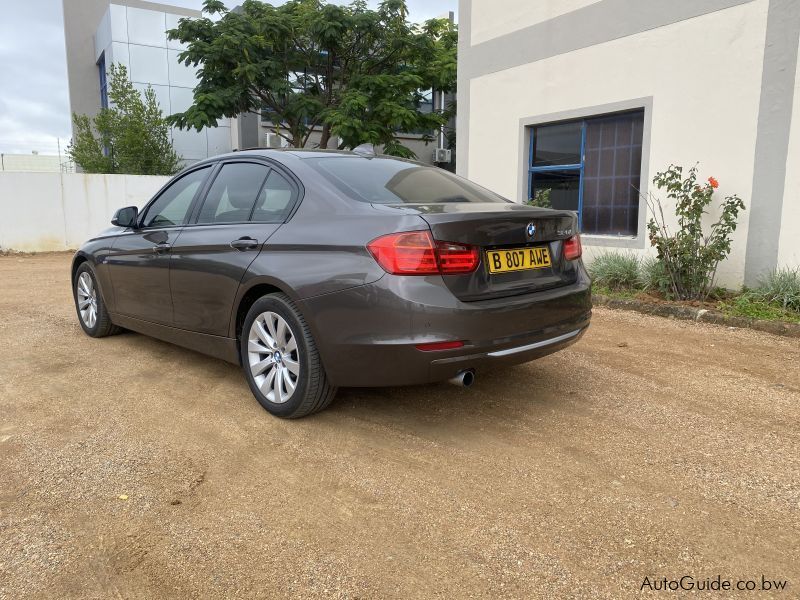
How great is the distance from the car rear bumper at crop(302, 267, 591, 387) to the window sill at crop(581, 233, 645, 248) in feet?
17.9

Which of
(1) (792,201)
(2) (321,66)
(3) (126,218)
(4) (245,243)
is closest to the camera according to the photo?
(4) (245,243)

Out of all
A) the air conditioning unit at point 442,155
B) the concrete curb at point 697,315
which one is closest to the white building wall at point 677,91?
the concrete curb at point 697,315

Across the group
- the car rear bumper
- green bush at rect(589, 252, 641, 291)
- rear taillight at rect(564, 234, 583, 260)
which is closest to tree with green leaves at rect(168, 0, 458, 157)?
green bush at rect(589, 252, 641, 291)

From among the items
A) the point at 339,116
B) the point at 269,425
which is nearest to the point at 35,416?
the point at 269,425

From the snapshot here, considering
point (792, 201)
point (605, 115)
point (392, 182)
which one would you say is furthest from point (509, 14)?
point (392, 182)

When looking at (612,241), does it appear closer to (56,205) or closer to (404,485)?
(404,485)

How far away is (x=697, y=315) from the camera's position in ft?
20.5

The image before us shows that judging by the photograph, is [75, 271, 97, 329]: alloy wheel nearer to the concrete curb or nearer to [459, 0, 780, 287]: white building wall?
the concrete curb

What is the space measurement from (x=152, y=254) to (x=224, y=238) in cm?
99

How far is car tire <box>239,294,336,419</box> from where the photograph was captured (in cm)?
321

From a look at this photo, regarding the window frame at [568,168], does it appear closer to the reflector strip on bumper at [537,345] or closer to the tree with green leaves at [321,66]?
the reflector strip on bumper at [537,345]

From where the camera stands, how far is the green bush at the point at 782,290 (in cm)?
600

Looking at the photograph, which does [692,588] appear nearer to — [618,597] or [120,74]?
[618,597]

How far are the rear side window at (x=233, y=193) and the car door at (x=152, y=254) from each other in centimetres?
23
